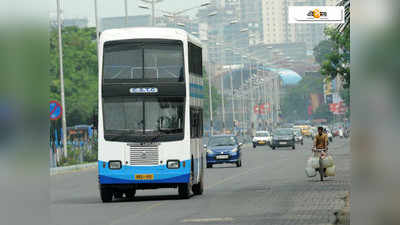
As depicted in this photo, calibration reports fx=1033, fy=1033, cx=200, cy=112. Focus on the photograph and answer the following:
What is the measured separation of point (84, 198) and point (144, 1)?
36148 millimetres

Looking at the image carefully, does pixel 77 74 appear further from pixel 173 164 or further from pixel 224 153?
pixel 173 164

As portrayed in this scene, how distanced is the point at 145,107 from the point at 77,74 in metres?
62.6

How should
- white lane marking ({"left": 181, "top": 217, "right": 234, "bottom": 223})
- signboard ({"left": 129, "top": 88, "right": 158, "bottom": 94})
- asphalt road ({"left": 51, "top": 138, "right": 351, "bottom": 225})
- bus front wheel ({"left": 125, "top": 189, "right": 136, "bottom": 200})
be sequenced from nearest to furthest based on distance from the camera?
white lane marking ({"left": 181, "top": 217, "right": 234, "bottom": 223}) < asphalt road ({"left": 51, "top": 138, "right": 351, "bottom": 225}) < signboard ({"left": 129, "top": 88, "right": 158, "bottom": 94}) < bus front wheel ({"left": 125, "top": 189, "right": 136, "bottom": 200})

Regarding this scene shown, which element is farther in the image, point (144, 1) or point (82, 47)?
point (82, 47)

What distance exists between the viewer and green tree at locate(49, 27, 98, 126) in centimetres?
8612

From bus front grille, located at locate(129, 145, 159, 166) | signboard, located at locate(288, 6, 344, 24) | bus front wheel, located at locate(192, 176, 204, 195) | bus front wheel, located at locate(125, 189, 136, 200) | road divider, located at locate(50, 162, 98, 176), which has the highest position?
signboard, located at locate(288, 6, 344, 24)

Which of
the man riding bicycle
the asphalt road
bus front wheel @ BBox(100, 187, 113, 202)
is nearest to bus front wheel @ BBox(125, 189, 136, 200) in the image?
the asphalt road

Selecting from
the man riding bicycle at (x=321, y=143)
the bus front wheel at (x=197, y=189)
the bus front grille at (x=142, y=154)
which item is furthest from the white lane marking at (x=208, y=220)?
the man riding bicycle at (x=321, y=143)

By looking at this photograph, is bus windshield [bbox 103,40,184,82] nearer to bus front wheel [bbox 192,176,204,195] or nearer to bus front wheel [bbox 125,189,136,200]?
bus front wheel [bbox 192,176,204,195]

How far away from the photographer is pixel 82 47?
89.9m

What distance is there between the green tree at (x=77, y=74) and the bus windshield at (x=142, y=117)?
59.1m
